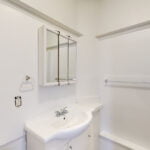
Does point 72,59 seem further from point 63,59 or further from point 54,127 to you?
point 54,127

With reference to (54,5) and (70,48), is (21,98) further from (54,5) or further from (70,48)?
(54,5)

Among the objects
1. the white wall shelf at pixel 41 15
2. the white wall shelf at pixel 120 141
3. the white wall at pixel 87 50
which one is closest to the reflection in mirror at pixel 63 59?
the white wall shelf at pixel 41 15

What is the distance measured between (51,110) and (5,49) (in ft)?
2.55

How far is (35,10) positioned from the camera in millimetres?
1158

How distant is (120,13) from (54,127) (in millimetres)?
1629

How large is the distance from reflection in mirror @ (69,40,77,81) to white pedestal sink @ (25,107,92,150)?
17.8 inches

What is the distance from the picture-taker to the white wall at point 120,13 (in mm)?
1468

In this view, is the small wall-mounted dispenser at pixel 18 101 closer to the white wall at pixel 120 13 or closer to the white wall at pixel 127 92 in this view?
the white wall at pixel 127 92

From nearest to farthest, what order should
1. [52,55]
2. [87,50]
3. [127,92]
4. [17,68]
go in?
[17,68]
[52,55]
[127,92]
[87,50]

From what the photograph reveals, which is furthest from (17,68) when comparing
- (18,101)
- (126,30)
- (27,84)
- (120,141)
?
(120,141)

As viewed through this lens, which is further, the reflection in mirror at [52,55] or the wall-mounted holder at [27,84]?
the reflection in mirror at [52,55]

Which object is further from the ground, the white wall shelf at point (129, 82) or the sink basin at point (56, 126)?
the white wall shelf at point (129, 82)

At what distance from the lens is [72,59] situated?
5.39ft

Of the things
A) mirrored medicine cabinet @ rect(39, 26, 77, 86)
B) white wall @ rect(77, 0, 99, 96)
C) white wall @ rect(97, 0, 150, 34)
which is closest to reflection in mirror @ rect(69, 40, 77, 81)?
mirrored medicine cabinet @ rect(39, 26, 77, 86)
